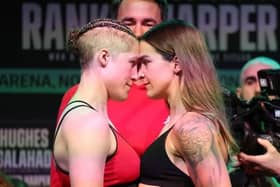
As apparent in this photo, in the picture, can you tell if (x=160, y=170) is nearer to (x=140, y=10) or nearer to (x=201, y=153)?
(x=201, y=153)

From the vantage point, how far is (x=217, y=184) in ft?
8.22

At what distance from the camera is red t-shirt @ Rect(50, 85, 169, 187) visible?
290 centimetres

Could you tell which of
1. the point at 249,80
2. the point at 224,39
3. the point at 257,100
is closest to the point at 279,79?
the point at 257,100

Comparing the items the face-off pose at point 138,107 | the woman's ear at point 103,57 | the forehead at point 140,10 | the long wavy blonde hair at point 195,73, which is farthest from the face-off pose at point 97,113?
the forehead at point 140,10

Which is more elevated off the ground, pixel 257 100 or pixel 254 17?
pixel 254 17

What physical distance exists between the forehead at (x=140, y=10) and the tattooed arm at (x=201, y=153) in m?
0.69

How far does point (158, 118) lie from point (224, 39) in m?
2.20

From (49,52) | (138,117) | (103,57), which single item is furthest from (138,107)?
(49,52)

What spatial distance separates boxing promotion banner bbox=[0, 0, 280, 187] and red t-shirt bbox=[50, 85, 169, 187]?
2015 mm

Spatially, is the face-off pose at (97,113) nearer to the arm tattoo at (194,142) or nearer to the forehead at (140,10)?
the arm tattoo at (194,142)

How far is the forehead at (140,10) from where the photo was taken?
3.13m

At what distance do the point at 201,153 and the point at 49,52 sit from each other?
267 centimetres

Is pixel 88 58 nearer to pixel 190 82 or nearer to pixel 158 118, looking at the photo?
pixel 190 82

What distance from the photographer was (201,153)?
2512mm
